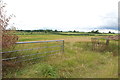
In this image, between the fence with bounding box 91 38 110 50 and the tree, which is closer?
the tree

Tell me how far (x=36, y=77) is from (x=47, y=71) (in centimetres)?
45

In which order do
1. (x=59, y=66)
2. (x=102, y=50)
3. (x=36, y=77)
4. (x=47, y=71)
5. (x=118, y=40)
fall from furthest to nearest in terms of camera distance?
(x=118, y=40) < (x=102, y=50) < (x=59, y=66) < (x=47, y=71) < (x=36, y=77)

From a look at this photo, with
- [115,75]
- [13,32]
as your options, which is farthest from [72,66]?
[13,32]

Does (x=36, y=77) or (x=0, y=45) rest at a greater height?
(x=0, y=45)

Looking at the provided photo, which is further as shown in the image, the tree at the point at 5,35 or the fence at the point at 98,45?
the fence at the point at 98,45

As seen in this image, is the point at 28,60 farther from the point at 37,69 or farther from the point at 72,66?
the point at 72,66

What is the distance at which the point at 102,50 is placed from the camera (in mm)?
8719

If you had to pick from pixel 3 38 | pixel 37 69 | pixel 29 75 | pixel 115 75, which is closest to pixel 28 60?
pixel 37 69

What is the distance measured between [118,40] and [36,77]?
8.63m

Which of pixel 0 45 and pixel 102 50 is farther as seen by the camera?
pixel 102 50

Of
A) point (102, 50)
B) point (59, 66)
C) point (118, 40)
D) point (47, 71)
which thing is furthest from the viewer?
point (118, 40)

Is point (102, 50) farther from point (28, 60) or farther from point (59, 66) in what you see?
point (28, 60)

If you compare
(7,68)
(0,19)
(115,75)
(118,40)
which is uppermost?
(0,19)

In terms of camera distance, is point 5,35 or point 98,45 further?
point 98,45
